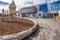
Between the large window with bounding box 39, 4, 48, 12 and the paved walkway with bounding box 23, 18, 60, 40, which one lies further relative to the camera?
the large window with bounding box 39, 4, 48, 12

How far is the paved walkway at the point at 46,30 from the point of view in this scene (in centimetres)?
115

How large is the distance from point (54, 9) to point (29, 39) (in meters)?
0.63

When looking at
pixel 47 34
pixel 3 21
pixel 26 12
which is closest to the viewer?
pixel 47 34

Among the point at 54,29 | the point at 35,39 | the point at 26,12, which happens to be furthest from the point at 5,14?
the point at 54,29

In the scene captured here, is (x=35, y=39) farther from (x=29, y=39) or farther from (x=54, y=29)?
(x=54, y=29)

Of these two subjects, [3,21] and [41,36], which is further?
[3,21]

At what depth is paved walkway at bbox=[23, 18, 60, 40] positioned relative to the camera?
1147 millimetres

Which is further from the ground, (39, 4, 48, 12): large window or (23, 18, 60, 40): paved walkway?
(39, 4, 48, 12): large window

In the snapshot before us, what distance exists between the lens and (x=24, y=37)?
3.64ft

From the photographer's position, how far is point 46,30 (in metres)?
1.31

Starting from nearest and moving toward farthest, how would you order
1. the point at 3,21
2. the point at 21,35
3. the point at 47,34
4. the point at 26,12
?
the point at 21,35 → the point at 47,34 → the point at 3,21 → the point at 26,12

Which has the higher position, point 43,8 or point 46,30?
point 43,8

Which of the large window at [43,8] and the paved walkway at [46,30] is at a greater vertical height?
the large window at [43,8]

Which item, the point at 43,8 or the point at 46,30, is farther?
the point at 43,8
